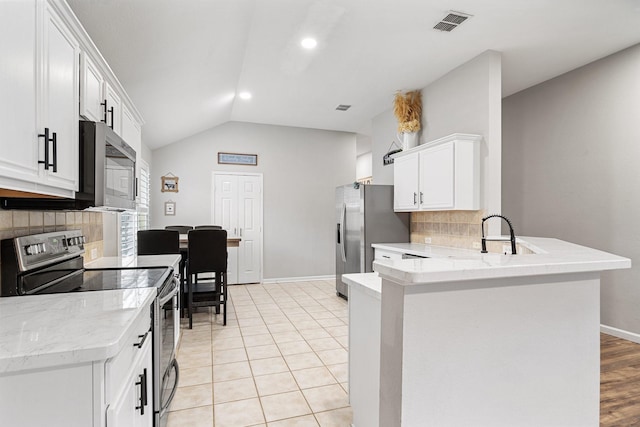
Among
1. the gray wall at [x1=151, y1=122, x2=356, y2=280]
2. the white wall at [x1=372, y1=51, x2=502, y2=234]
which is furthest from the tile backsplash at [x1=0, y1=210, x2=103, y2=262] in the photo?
the white wall at [x1=372, y1=51, x2=502, y2=234]

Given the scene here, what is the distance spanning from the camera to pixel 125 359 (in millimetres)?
1136

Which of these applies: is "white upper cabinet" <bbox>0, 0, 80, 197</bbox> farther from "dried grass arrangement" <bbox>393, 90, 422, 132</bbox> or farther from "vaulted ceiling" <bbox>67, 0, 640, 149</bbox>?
"dried grass arrangement" <bbox>393, 90, 422, 132</bbox>

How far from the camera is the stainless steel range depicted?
1421 millimetres

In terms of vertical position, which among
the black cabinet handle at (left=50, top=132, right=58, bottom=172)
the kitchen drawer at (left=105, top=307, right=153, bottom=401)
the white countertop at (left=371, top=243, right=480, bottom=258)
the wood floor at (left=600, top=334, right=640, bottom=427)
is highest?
the black cabinet handle at (left=50, top=132, right=58, bottom=172)

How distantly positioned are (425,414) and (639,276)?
3565 mm

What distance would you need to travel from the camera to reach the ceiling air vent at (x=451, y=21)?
2762mm

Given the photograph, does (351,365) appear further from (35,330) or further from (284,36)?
(284,36)

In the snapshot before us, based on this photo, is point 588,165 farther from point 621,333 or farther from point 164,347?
point 164,347

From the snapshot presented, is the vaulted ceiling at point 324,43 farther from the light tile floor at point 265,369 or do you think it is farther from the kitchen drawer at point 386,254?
the light tile floor at point 265,369

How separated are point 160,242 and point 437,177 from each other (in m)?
3.20

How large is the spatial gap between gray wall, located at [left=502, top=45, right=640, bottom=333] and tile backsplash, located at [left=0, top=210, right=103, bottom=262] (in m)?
4.88

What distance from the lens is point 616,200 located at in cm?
347

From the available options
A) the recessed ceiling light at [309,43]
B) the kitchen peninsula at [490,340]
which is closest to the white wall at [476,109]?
the recessed ceiling light at [309,43]

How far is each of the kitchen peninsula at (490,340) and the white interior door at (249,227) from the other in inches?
205
